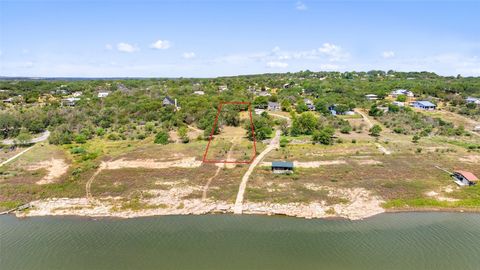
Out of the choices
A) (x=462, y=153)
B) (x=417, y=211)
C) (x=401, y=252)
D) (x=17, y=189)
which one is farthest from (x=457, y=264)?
(x=17, y=189)

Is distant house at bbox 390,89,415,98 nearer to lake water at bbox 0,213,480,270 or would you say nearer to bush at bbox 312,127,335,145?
bush at bbox 312,127,335,145

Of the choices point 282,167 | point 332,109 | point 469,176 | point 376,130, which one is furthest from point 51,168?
point 332,109

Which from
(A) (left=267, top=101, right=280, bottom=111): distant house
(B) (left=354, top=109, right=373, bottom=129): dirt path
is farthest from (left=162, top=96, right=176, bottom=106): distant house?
(B) (left=354, top=109, right=373, bottom=129): dirt path

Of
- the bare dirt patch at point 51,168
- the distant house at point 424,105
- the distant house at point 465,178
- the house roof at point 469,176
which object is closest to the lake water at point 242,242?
the distant house at point 465,178

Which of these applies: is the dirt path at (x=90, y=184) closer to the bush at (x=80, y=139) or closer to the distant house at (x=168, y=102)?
the bush at (x=80, y=139)

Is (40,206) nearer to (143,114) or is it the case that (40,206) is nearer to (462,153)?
(143,114)

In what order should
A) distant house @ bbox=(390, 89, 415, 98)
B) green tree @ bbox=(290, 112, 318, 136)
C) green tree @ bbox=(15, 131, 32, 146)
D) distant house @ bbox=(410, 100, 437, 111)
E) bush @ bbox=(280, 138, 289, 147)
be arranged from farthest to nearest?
distant house @ bbox=(390, 89, 415, 98) < distant house @ bbox=(410, 100, 437, 111) < green tree @ bbox=(290, 112, 318, 136) < green tree @ bbox=(15, 131, 32, 146) < bush @ bbox=(280, 138, 289, 147)
